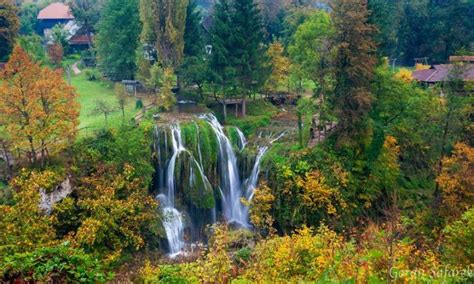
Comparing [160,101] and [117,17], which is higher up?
[117,17]

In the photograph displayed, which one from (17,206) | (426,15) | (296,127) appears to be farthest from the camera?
(426,15)

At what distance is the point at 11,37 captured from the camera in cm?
3516

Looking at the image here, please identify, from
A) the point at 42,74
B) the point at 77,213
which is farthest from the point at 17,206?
the point at 42,74

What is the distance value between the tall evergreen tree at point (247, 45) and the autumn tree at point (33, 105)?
40.8 ft

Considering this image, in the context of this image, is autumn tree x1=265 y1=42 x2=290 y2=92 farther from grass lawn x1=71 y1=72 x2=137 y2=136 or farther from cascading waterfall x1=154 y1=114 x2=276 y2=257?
grass lawn x1=71 y1=72 x2=137 y2=136

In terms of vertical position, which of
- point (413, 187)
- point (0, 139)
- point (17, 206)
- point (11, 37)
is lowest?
point (413, 187)

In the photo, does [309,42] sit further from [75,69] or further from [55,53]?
[75,69]

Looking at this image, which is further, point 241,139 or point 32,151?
point 241,139

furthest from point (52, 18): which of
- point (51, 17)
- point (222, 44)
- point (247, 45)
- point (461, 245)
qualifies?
point (461, 245)

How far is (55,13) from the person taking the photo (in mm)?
59156

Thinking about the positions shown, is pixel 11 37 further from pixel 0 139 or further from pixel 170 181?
pixel 170 181

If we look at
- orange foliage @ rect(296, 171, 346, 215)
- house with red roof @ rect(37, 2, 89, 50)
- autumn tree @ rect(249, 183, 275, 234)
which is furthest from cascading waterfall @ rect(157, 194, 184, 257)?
house with red roof @ rect(37, 2, 89, 50)

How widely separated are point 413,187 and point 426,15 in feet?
94.0

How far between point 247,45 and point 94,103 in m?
12.6
